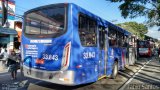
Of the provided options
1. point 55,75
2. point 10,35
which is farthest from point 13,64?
point 10,35

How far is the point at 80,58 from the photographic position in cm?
958

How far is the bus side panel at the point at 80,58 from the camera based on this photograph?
9289 mm

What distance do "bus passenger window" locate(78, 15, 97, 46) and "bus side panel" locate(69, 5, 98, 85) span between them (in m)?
0.23

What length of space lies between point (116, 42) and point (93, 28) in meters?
4.37

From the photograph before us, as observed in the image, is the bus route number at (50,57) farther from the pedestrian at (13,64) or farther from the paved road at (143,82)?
the pedestrian at (13,64)

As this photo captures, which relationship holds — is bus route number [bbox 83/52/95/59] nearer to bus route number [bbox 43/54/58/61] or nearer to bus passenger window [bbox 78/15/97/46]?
bus passenger window [bbox 78/15/97/46]

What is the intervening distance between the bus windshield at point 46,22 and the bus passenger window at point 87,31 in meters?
0.72

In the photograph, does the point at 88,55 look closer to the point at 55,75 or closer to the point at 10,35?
the point at 55,75

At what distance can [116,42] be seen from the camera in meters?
15.0

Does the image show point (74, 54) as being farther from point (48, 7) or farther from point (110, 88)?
point (110, 88)

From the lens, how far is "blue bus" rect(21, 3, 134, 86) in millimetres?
9234

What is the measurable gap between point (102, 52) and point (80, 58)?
2598 mm

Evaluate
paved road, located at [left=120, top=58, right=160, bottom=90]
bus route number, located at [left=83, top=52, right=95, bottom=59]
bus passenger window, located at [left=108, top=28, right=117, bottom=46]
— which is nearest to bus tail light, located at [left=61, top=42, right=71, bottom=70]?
bus route number, located at [left=83, top=52, right=95, bottom=59]

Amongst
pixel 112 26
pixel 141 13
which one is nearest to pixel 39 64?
pixel 112 26
